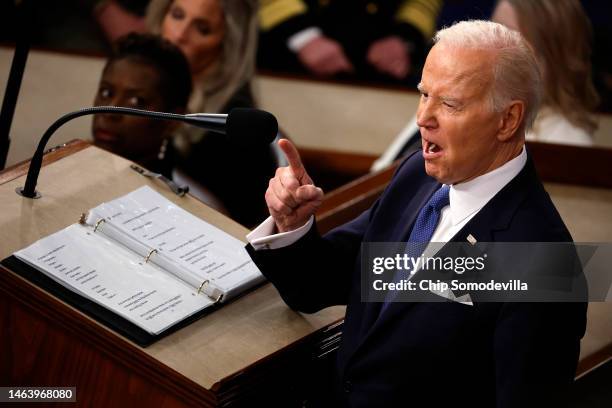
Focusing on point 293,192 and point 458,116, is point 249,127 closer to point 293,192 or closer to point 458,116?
point 293,192

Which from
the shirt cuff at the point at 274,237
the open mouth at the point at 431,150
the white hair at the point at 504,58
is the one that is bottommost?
the shirt cuff at the point at 274,237

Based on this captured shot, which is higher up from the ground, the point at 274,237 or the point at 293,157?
the point at 293,157

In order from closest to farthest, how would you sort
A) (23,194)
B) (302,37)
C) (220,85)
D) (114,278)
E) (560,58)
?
(114,278)
(23,194)
(560,58)
(220,85)
(302,37)

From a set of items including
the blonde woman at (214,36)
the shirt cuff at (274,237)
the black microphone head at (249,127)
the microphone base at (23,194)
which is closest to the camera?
the black microphone head at (249,127)

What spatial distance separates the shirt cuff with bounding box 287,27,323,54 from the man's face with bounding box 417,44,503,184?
2735mm

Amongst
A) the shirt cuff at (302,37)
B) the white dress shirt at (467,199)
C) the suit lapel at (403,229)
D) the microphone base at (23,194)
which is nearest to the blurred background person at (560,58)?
the shirt cuff at (302,37)

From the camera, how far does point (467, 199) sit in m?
2.07

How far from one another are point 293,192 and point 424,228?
25cm

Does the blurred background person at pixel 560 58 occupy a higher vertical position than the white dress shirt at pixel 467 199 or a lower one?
lower

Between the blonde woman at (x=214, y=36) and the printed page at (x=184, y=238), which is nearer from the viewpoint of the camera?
the printed page at (x=184, y=238)

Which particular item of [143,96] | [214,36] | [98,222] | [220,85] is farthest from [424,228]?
[214,36]

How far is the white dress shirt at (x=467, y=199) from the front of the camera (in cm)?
205

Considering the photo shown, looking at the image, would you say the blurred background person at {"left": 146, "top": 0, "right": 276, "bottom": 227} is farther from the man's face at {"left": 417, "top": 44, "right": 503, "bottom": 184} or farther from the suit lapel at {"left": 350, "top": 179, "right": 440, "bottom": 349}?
the man's face at {"left": 417, "top": 44, "right": 503, "bottom": 184}

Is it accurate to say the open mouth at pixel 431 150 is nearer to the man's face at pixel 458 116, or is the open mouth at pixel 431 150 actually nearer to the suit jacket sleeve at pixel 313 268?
the man's face at pixel 458 116
